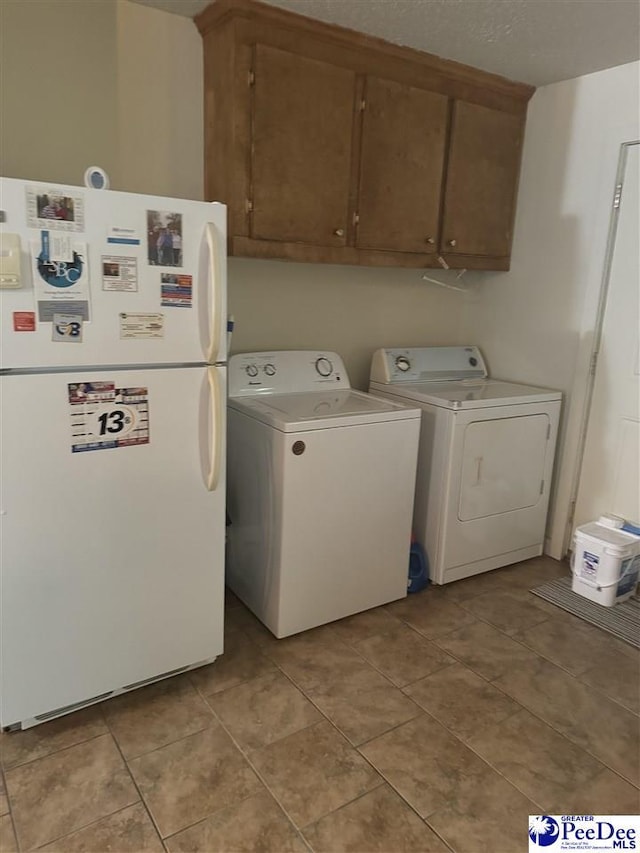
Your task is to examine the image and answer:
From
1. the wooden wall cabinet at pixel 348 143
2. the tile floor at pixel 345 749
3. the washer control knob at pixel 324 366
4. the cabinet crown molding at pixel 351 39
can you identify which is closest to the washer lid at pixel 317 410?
the washer control knob at pixel 324 366

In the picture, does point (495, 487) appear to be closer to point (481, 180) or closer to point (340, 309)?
point (340, 309)

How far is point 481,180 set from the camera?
115 inches

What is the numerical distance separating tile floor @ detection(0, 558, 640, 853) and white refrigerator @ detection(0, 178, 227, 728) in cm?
22

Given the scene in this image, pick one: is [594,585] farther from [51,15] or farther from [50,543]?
[51,15]

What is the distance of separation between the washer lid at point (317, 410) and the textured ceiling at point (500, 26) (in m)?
1.47

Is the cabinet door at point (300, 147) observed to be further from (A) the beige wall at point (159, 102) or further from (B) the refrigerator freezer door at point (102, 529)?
(B) the refrigerator freezer door at point (102, 529)

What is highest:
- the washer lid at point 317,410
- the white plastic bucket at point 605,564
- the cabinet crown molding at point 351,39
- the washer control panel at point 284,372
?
the cabinet crown molding at point 351,39

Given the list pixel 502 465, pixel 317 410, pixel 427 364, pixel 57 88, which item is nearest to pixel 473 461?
pixel 502 465

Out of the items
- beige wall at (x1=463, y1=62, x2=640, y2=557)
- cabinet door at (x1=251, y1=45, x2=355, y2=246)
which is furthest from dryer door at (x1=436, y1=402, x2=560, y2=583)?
cabinet door at (x1=251, y1=45, x2=355, y2=246)

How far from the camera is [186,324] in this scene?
5.90 ft

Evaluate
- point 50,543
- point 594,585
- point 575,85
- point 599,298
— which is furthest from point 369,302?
point 50,543

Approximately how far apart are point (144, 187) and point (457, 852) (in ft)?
8.04

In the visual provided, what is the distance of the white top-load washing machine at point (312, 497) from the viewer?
2258mm

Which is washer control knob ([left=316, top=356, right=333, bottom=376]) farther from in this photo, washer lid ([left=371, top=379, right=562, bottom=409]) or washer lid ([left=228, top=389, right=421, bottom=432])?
washer lid ([left=371, top=379, right=562, bottom=409])
